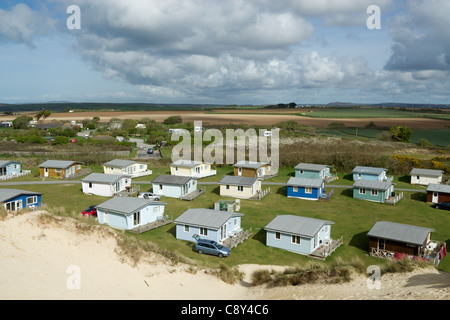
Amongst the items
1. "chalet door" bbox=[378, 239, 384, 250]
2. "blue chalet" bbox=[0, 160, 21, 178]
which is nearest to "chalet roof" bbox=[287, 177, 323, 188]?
"chalet door" bbox=[378, 239, 384, 250]

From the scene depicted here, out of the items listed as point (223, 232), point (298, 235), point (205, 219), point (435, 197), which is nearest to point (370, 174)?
point (435, 197)

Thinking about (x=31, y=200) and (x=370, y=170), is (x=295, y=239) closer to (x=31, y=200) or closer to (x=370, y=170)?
(x=31, y=200)

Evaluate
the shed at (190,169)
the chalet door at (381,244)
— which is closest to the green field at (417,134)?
the shed at (190,169)

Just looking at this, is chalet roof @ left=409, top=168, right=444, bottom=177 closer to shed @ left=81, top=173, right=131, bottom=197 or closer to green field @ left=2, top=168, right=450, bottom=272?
green field @ left=2, top=168, right=450, bottom=272

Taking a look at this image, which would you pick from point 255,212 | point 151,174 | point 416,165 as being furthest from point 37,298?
point 416,165

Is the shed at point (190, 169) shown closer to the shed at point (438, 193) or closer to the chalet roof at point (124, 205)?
the chalet roof at point (124, 205)
